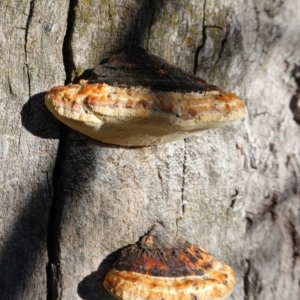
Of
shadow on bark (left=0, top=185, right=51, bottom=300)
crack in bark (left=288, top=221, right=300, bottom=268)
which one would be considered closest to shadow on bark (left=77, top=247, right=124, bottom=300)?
shadow on bark (left=0, top=185, right=51, bottom=300)

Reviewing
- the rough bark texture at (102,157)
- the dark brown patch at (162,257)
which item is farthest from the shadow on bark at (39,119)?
the dark brown patch at (162,257)

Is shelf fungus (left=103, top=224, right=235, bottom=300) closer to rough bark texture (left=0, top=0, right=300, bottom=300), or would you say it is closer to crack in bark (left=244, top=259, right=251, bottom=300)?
rough bark texture (left=0, top=0, right=300, bottom=300)

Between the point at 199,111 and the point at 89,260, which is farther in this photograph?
the point at 89,260

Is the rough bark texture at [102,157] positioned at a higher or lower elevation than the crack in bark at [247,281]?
higher

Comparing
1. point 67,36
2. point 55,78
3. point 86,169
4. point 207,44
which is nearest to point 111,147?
point 86,169

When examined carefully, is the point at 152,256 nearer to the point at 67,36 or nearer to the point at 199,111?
the point at 199,111

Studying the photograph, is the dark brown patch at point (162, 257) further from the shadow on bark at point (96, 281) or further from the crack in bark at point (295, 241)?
the crack in bark at point (295, 241)
